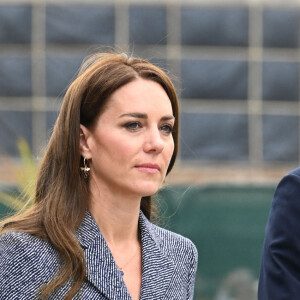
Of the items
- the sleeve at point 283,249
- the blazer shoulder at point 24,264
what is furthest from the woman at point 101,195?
the sleeve at point 283,249

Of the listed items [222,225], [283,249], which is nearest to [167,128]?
[283,249]

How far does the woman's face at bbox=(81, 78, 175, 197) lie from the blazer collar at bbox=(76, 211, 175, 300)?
0.67ft

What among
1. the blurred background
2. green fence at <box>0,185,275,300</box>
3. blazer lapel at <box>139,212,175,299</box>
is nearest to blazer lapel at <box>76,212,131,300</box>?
blazer lapel at <box>139,212,175,299</box>

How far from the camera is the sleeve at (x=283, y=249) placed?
4.11 meters

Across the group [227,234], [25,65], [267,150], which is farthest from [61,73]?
[227,234]

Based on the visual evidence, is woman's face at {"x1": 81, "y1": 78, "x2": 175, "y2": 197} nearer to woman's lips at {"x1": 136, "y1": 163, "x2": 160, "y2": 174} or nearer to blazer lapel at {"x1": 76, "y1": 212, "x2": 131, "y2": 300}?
woman's lips at {"x1": 136, "y1": 163, "x2": 160, "y2": 174}

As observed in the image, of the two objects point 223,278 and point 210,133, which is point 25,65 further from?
point 223,278

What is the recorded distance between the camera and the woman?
4.02m

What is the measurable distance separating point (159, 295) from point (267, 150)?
36.7ft

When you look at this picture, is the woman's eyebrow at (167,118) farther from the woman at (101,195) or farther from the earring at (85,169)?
the earring at (85,169)

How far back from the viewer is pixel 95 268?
4.11 metres

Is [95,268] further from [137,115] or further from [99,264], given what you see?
[137,115]

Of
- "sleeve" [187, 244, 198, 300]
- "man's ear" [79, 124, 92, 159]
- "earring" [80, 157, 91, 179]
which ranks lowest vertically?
"sleeve" [187, 244, 198, 300]

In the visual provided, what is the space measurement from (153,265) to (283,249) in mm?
549
